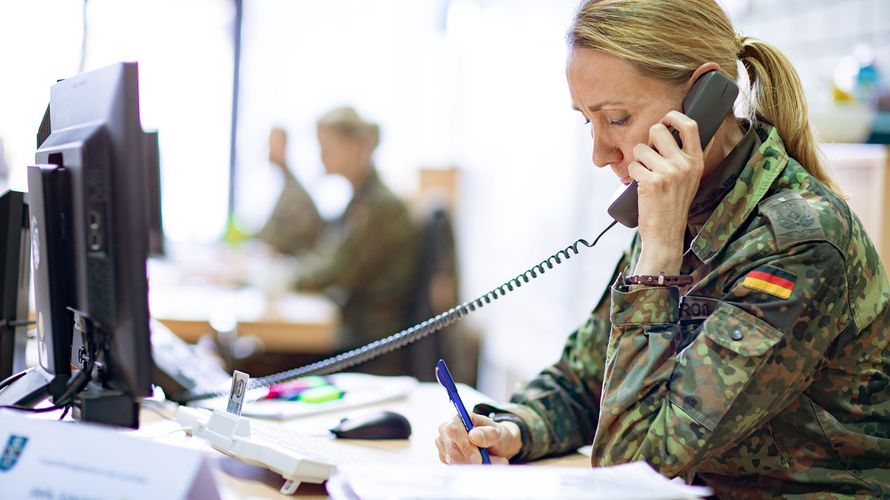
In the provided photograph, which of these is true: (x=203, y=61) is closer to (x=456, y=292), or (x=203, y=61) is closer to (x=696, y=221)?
(x=456, y=292)

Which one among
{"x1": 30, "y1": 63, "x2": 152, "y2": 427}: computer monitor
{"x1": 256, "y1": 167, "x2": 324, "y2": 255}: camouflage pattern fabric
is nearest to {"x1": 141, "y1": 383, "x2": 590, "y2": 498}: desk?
{"x1": 30, "y1": 63, "x2": 152, "y2": 427}: computer monitor

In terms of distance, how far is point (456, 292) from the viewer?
337 centimetres

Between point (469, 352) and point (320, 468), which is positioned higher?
point (320, 468)

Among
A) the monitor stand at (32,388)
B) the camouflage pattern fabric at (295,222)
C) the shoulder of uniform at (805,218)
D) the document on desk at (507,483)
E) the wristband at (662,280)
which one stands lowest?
the camouflage pattern fabric at (295,222)

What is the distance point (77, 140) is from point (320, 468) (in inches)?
17.0

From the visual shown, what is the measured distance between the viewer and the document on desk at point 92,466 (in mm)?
698

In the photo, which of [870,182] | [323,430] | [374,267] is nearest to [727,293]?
[323,430]

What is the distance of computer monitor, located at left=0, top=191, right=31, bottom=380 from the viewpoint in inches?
48.7

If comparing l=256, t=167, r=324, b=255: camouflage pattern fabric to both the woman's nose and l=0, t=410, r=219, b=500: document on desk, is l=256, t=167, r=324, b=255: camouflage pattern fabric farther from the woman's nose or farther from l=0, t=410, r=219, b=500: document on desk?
l=0, t=410, r=219, b=500: document on desk

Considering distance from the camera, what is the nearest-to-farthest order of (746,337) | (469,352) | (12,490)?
1. (12,490)
2. (746,337)
3. (469,352)

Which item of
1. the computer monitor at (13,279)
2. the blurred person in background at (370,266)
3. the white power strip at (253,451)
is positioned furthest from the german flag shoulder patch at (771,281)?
the blurred person in background at (370,266)

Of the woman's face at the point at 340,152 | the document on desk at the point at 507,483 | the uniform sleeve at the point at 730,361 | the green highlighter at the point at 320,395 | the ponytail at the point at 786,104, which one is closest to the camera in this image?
the document on desk at the point at 507,483

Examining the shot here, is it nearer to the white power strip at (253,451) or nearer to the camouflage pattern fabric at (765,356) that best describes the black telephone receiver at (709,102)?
the camouflage pattern fabric at (765,356)

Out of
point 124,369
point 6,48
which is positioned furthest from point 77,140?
point 6,48
